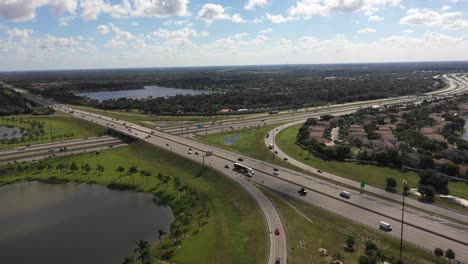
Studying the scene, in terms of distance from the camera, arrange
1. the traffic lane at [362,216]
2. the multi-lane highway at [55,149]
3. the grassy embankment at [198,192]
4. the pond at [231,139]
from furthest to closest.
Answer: the pond at [231,139]
the multi-lane highway at [55,149]
the grassy embankment at [198,192]
the traffic lane at [362,216]

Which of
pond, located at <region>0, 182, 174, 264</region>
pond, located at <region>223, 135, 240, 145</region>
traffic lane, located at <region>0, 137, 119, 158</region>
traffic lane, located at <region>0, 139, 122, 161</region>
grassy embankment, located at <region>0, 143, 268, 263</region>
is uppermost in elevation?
pond, located at <region>223, 135, 240, 145</region>

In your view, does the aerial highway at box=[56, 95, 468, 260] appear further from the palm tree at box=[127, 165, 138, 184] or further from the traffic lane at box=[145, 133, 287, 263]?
the palm tree at box=[127, 165, 138, 184]

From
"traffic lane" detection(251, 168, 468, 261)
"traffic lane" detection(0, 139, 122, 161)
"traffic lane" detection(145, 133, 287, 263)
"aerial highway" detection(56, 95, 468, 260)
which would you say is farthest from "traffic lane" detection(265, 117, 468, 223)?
"traffic lane" detection(0, 139, 122, 161)

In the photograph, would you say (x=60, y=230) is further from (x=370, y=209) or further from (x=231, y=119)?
(x=231, y=119)

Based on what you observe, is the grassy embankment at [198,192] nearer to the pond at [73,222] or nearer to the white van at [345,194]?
the pond at [73,222]

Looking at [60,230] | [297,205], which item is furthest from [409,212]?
[60,230]

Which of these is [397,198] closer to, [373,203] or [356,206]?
[373,203]

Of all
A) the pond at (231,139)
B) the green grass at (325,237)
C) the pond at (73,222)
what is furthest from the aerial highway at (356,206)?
the pond at (73,222)
